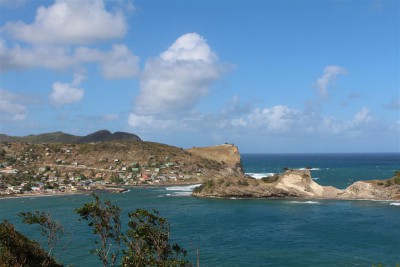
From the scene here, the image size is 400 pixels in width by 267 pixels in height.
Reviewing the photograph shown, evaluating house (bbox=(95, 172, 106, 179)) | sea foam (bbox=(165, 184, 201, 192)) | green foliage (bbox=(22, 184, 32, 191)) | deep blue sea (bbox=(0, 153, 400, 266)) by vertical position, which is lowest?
deep blue sea (bbox=(0, 153, 400, 266))

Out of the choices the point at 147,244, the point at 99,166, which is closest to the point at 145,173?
the point at 99,166

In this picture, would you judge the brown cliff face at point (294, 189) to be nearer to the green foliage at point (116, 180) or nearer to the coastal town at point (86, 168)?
the coastal town at point (86, 168)

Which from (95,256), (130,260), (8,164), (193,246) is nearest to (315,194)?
(193,246)

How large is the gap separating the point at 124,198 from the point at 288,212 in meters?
42.6

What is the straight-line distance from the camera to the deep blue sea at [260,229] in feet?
163

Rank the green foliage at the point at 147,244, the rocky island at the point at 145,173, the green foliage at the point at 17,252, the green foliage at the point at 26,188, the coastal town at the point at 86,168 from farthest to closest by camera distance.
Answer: the coastal town at the point at 86,168 < the green foliage at the point at 26,188 < the rocky island at the point at 145,173 < the green foliage at the point at 147,244 < the green foliage at the point at 17,252

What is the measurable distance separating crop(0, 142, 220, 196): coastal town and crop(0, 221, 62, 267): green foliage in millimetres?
89306

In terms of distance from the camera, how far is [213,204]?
313 feet

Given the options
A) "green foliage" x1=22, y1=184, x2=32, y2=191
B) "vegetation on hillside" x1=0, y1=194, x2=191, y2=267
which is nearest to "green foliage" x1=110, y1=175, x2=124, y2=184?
"green foliage" x1=22, y1=184, x2=32, y2=191

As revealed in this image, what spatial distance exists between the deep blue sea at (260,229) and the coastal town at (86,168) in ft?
60.6

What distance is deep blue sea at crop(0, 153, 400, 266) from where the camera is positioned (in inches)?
1951

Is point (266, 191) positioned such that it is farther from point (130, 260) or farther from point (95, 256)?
point (130, 260)

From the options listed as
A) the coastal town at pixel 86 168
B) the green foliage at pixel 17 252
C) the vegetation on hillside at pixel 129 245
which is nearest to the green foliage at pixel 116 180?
the coastal town at pixel 86 168

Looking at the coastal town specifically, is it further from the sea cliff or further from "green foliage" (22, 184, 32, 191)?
the sea cliff
